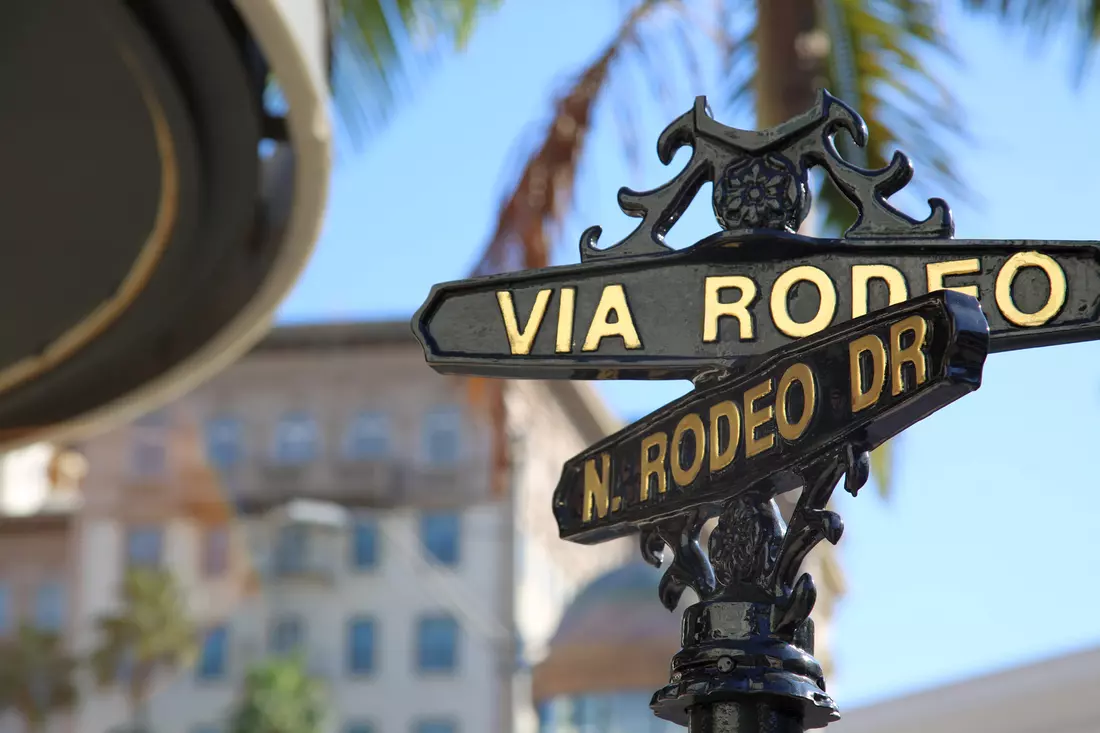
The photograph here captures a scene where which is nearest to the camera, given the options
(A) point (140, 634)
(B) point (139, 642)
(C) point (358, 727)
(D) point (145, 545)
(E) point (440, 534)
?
(C) point (358, 727)

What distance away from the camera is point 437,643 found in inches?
2392

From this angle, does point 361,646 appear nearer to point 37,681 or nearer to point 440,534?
point 440,534

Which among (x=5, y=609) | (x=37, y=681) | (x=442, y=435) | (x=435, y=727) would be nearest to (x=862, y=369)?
(x=435, y=727)

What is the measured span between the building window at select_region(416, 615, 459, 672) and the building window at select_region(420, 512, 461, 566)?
2820 mm

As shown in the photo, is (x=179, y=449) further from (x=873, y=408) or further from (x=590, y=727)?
(x=873, y=408)

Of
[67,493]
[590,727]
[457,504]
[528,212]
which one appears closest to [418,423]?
[457,504]

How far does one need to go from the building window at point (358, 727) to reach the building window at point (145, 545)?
9.66m

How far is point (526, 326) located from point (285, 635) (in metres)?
59.8

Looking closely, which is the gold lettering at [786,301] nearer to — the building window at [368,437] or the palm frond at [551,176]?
the palm frond at [551,176]

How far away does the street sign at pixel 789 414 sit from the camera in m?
3.27

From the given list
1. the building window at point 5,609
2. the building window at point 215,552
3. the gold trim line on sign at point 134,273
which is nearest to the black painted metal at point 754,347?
the gold trim line on sign at point 134,273

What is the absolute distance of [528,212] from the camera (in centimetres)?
1173

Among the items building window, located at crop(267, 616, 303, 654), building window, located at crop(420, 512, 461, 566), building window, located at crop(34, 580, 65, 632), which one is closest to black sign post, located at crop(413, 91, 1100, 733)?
building window, located at crop(267, 616, 303, 654)

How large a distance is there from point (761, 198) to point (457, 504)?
60507 millimetres
